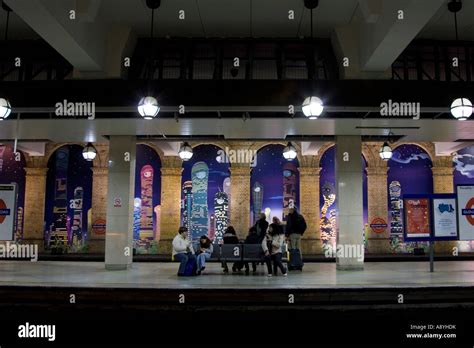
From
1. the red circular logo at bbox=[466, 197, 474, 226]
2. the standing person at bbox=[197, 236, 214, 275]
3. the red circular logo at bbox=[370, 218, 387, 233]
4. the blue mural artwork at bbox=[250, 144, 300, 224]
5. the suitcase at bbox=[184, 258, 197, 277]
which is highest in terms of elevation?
the blue mural artwork at bbox=[250, 144, 300, 224]

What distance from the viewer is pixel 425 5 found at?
7.53 m

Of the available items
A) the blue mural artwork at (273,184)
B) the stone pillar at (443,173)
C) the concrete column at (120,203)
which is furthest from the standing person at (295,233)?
the stone pillar at (443,173)

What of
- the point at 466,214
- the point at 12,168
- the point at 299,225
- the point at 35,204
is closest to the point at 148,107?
the point at 299,225

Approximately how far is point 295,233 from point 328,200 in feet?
23.5

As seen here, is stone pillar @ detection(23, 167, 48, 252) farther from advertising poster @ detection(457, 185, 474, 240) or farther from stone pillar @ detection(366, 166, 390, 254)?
advertising poster @ detection(457, 185, 474, 240)

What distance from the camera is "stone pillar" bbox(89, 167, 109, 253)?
19562 mm

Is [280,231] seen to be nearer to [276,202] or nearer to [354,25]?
[354,25]

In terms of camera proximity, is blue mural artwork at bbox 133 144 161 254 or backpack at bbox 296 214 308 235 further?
blue mural artwork at bbox 133 144 161 254

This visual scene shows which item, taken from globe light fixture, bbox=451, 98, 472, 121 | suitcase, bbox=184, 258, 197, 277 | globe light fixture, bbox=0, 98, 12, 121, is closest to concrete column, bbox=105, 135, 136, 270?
suitcase, bbox=184, 258, 197, 277

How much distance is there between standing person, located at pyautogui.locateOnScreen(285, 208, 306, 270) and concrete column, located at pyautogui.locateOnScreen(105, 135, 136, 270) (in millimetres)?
5048

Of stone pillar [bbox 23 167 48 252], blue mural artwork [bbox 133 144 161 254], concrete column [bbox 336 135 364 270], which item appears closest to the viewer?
concrete column [bbox 336 135 364 270]

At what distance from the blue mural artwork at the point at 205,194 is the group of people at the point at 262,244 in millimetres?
6451

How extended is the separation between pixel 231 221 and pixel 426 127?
9.58m
